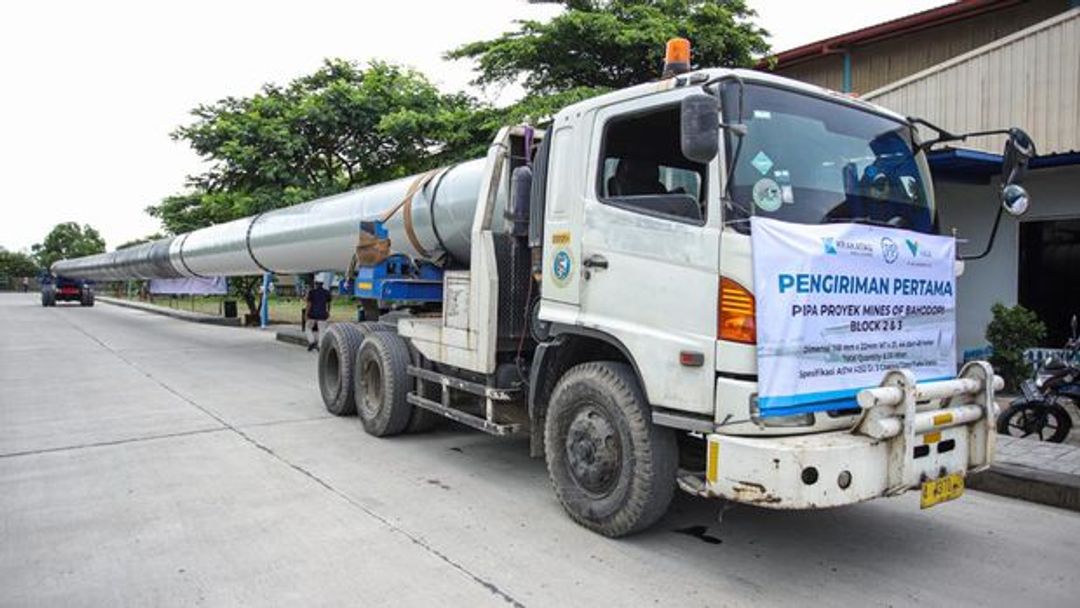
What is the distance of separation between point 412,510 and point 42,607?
2.07 metres

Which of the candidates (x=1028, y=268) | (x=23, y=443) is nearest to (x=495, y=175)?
(x=23, y=443)

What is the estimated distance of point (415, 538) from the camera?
4.39m

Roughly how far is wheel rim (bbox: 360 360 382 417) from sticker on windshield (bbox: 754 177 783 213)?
4.50 meters

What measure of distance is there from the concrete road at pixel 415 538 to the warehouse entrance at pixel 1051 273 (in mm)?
5825

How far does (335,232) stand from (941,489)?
7120 millimetres

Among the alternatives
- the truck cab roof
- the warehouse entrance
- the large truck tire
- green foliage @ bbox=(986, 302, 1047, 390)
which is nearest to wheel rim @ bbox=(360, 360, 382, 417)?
the large truck tire

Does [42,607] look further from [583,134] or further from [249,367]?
[249,367]

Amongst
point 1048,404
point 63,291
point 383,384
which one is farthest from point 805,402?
point 63,291

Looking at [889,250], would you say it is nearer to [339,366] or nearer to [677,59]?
[677,59]

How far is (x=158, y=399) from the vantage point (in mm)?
9391

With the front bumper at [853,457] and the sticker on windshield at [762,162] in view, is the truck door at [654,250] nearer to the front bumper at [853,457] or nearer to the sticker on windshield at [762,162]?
the sticker on windshield at [762,162]

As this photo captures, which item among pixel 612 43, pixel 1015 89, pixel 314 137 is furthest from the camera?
pixel 314 137

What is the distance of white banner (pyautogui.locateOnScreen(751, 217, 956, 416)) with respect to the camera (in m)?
3.52

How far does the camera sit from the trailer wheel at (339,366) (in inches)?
309
